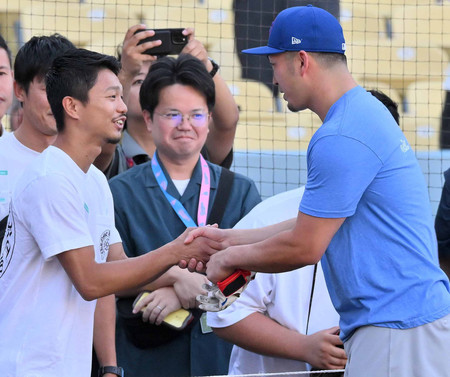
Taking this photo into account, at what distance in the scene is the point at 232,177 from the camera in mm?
4340

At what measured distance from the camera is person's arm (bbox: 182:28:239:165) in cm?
468

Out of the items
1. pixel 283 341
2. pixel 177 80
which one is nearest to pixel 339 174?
pixel 283 341

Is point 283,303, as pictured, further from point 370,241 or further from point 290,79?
point 290,79

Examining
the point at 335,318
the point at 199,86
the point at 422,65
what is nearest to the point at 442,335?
the point at 335,318

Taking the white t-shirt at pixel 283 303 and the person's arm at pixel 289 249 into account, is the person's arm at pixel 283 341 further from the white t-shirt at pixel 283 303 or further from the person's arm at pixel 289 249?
the person's arm at pixel 289 249

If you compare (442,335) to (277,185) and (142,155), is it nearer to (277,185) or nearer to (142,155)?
(142,155)

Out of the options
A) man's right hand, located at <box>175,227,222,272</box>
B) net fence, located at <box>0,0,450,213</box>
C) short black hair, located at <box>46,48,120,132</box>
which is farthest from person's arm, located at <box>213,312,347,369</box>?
net fence, located at <box>0,0,450,213</box>

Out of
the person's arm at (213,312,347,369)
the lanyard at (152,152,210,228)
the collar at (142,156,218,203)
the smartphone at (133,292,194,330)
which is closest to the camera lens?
the person's arm at (213,312,347,369)

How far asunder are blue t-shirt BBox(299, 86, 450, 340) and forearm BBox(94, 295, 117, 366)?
1.00 metres

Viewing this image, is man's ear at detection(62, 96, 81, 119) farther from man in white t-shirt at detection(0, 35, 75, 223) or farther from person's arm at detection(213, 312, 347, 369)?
person's arm at detection(213, 312, 347, 369)

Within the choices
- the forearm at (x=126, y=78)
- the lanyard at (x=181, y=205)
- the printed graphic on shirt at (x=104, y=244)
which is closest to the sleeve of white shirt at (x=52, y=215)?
the printed graphic on shirt at (x=104, y=244)

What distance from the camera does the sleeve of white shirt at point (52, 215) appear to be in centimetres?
288

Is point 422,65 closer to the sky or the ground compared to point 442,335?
closer to the sky

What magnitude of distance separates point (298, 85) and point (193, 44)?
1.75 meters
